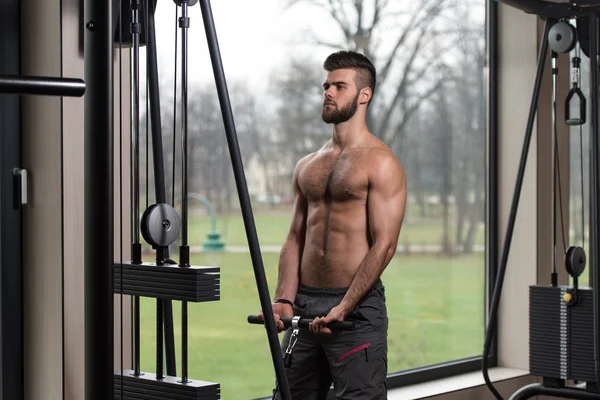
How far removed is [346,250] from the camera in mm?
3004

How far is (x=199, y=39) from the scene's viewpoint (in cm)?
346

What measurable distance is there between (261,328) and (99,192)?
2156 mm

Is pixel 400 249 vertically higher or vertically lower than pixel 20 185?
lower

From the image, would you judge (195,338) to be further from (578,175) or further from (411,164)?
(578,175)

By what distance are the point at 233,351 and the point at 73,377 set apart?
101cm

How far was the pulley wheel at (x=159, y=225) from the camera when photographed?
2180 millimetres

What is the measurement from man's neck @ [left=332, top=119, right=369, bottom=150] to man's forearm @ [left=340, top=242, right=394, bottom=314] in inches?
15.6

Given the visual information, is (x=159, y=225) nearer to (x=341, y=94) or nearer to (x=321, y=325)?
(x=321, y=325)

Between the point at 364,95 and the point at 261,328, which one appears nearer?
the point at 364,95

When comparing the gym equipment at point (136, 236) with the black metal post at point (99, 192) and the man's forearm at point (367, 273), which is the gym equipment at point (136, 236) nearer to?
the black metal post at point (99, 192)

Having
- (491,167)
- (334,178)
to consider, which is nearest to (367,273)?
(334,178)

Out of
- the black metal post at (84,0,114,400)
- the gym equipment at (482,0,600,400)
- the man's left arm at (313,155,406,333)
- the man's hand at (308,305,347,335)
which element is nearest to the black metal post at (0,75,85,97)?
the black metal post at (84,0,114,400)

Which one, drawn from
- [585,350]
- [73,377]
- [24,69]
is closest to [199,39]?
[24,69]

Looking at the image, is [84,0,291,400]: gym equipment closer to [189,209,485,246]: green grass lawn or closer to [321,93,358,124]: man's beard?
[321,93,358,124]: man's beard
